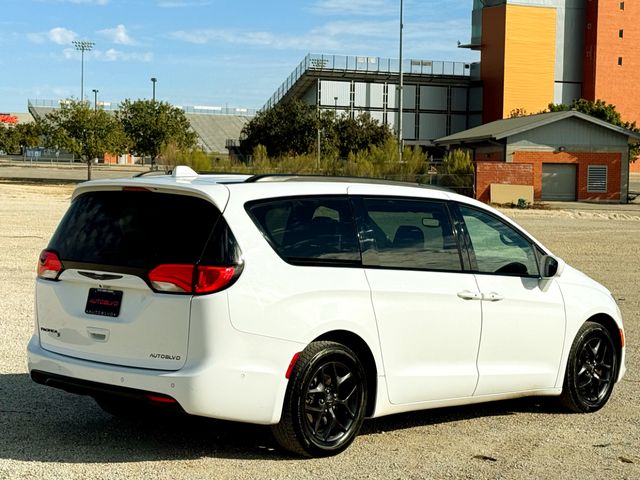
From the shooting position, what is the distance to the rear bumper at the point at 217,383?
215 inches

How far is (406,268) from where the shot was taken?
6.46 m

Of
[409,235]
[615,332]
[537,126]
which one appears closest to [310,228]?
[409,235]

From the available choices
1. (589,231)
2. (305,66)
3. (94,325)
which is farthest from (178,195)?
(305,66)

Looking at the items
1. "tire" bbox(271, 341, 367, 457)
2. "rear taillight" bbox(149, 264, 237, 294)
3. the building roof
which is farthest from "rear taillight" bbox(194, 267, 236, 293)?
the building roof

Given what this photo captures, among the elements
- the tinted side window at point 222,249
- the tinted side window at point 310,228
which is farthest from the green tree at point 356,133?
the tinted side window at point 222,249

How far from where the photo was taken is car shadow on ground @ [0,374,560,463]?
6.01 meters

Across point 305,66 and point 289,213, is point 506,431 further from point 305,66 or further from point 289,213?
point 305,66

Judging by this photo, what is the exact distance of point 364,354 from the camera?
20.4 ft

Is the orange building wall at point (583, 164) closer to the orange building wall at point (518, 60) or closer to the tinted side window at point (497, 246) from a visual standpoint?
the orange building wall at point (518, 60)

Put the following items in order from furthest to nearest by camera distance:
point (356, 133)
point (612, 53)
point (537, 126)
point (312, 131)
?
point (612, 53)
point (312, 131)
point (356, 133)
point (537, 126)

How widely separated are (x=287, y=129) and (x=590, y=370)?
7578cm

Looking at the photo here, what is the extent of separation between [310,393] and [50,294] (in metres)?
1.82

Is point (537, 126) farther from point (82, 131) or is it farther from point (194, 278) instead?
point (194, 278)

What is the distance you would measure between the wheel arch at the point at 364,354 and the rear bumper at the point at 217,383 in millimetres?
377
